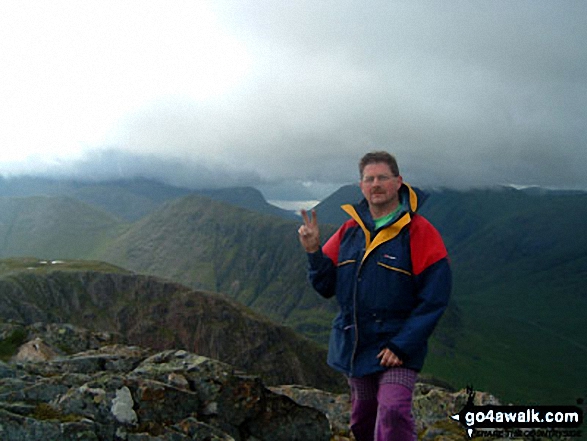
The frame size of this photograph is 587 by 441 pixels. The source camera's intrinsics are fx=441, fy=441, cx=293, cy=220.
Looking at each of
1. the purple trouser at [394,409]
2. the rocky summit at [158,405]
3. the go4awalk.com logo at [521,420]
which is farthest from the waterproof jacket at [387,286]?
the go4awalk.com logo at [521,420]

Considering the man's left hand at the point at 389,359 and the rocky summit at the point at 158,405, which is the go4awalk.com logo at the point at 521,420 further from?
the man's left hand at the point at 389,359

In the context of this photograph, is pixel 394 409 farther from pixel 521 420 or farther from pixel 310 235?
pixel 521 420

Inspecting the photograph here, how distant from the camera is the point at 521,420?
11.6m

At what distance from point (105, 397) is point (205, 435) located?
2740mm

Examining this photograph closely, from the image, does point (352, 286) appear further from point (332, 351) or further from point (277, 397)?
point (277, 397)

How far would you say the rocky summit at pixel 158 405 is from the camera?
1031 cm

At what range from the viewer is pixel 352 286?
900cm

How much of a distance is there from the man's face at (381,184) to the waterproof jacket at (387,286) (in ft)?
1.18

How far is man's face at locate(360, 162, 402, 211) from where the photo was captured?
889 centimetres

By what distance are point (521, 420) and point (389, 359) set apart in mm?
6128

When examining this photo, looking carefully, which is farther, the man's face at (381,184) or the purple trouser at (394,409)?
the man's face at (381,184)

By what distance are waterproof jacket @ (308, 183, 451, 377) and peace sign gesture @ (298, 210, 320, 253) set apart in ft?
0.67

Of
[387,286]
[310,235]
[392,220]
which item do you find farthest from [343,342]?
[392,220]

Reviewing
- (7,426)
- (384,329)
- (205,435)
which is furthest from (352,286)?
(7,426)
